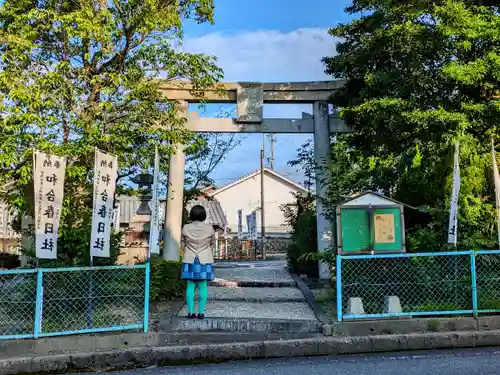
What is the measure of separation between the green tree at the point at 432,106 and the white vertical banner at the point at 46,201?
5214 millimetres

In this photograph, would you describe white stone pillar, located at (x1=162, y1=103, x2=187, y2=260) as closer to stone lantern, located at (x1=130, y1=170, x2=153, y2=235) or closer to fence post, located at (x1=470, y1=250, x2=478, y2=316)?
stone lantern, located at (x1=130, y1=170, x2=153, y2=235)

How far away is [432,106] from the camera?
8.37 meters

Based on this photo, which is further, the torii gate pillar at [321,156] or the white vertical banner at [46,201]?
the torii gate pillar at [321,156]

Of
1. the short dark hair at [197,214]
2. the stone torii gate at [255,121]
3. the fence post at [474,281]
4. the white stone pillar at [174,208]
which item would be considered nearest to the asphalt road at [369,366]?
the fence post at [474,281]

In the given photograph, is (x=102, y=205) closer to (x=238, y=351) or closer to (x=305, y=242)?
(x=238, y=351)

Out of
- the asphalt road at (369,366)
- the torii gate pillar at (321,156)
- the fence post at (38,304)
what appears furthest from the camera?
the torii gate pillar at (321,156)

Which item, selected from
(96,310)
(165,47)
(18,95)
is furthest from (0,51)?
(96,310)

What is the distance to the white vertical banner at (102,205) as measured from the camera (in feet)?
20.5

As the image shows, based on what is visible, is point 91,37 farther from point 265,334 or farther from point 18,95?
point 265,334

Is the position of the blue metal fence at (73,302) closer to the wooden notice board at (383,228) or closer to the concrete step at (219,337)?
the concrete step at (219,337)

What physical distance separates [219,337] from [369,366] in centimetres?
189

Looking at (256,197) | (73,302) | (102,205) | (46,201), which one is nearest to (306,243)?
(102,205)

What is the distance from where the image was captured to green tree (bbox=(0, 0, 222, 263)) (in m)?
7.28

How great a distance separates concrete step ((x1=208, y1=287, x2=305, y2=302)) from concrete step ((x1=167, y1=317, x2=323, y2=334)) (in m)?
2.41
